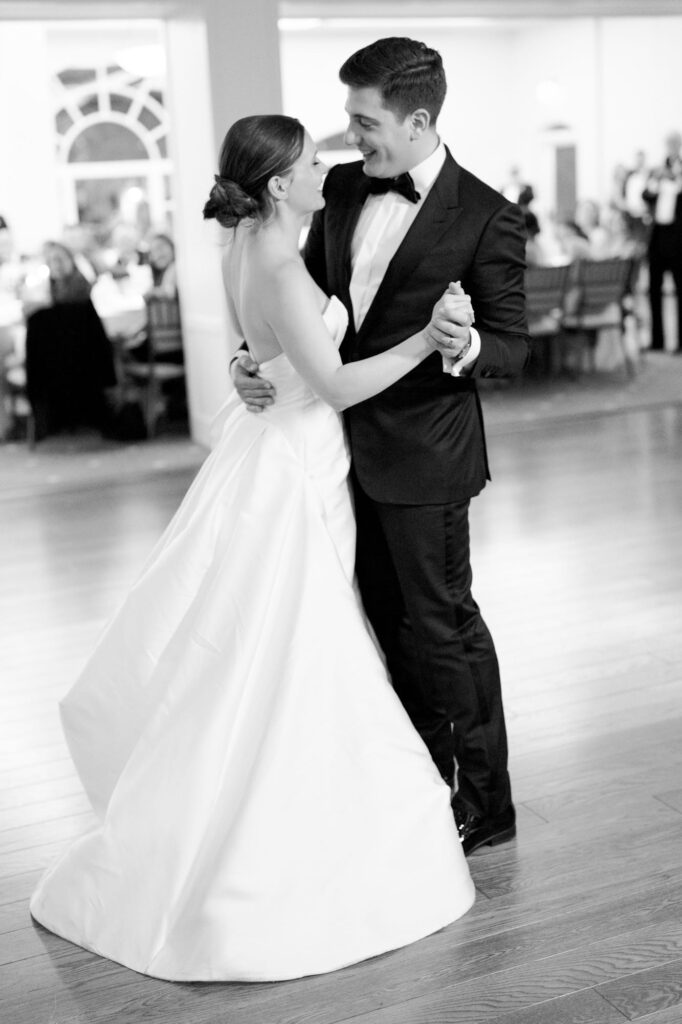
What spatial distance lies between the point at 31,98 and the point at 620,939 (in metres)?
14.3

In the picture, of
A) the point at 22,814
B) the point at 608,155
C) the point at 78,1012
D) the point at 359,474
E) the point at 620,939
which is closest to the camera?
the point at 78,1012

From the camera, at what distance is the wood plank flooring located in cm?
211

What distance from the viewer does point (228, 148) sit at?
2.20 metres

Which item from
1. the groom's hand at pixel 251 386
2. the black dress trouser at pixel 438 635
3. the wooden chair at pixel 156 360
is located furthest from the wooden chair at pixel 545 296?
the groom's hand at pixel 251 386

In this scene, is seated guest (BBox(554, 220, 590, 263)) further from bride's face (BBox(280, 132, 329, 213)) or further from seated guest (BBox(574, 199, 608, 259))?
bride's face (BBox(280, 132, 329, 213))

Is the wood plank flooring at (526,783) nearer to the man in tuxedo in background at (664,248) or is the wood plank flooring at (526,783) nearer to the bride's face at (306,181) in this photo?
the bride's face at (306,181)

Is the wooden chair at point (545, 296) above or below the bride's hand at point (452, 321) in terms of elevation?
below

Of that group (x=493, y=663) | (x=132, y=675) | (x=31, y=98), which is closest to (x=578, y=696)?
(x=493, y=663)

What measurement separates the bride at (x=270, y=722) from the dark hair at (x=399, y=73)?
0.16m

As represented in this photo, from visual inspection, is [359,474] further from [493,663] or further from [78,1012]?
[78,1012]

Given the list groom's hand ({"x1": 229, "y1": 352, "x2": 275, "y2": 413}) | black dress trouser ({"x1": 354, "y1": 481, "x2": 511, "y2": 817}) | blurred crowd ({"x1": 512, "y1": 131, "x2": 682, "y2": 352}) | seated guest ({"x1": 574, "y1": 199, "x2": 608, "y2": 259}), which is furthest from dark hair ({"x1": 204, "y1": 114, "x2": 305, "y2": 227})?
seated guest ({"x1": 574, "y1": 199, "x2": 608, "y2": 259})

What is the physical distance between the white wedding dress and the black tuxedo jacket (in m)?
0.09

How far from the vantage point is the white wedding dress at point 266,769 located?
218 centimetres

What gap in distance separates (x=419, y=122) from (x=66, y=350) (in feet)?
17.4
